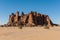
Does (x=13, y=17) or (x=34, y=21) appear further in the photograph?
(x=13, y=17)

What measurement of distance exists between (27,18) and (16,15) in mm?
9219

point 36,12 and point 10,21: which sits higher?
point 36,12

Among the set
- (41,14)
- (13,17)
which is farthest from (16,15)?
(41,14)

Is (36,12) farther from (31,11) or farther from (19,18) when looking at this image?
(19,18)

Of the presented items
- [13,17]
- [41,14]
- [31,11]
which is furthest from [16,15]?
[41,14]

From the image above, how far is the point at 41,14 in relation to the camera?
9812cm

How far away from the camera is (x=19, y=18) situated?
328ft

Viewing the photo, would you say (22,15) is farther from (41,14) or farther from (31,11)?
(41,14)

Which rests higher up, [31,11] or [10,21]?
[31,11]

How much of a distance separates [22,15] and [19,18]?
132 inches
